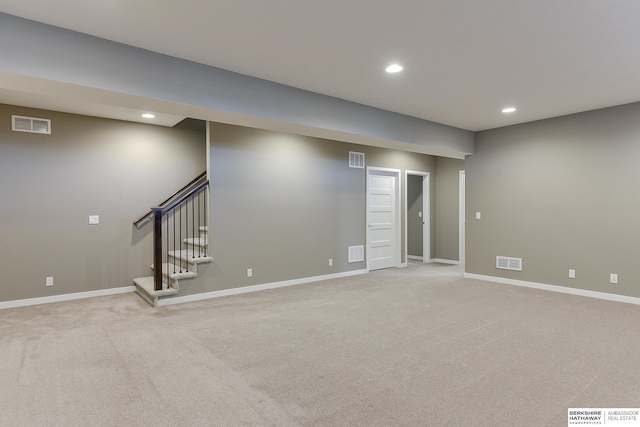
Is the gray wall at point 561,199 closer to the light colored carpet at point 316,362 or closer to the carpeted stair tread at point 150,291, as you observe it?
the light colored carpet at point 316,362

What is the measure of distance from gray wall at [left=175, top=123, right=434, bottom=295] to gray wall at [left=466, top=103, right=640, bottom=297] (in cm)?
218

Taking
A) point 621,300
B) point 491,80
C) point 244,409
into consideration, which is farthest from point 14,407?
point 621,300

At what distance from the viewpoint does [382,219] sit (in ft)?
23.9

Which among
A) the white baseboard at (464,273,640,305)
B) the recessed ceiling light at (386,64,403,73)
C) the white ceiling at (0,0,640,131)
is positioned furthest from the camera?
the white baseboard at (464,273,640,305)

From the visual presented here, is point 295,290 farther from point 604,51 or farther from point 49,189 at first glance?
point 604,51

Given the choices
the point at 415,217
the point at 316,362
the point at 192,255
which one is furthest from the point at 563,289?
the point at 192,255

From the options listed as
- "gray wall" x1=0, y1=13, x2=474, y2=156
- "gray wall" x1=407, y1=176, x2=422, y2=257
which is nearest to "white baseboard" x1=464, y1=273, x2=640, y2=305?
"gray wall" x1=407, y1=176, x2=422, y2=257

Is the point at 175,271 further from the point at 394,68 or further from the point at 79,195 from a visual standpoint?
the point at 394,68

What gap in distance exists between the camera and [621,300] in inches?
187

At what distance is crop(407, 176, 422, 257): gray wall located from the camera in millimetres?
8555

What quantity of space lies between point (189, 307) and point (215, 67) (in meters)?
2.91

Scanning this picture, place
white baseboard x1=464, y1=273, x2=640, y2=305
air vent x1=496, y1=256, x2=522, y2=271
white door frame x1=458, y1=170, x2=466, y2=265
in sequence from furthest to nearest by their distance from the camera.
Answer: white door frame x1=458, y1=170, x2=466, y2=265
air vent x1=496, y1=256, x2=522, y2=271
white baseboard x1=464, y1=273, x2=640, y2=305

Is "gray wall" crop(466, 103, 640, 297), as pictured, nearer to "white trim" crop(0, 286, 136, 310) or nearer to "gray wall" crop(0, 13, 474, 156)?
"gray wall" crop(0, 13, 474, 156)

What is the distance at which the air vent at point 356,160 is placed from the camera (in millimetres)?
6658
